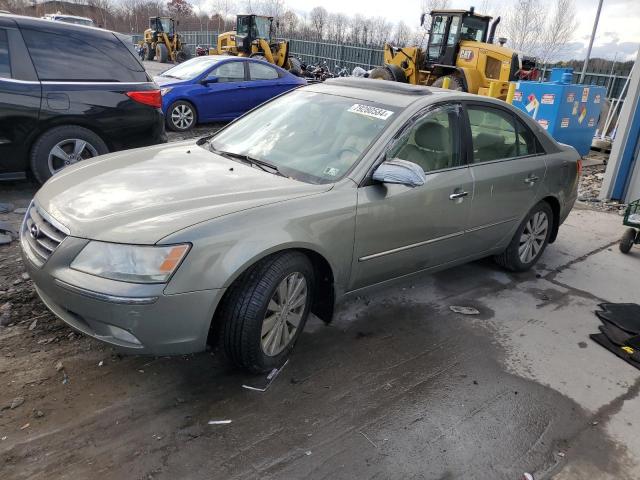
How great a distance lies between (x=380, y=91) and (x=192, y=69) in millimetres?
7727

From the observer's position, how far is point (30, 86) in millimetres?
5195

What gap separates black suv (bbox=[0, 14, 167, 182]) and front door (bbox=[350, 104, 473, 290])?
373 centimetres

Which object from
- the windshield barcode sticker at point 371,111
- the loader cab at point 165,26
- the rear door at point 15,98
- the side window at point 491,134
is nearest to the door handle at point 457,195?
the side window at point 491,134

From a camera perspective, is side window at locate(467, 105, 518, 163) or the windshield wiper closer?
the windshield wiper

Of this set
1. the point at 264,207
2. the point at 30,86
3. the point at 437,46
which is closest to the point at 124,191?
the point at 264,207

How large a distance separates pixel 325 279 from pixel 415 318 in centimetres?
105

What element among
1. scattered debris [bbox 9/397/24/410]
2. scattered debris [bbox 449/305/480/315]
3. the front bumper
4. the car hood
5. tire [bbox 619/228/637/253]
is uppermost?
the car hood

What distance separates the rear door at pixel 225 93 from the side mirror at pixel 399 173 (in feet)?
25.3

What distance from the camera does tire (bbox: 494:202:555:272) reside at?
15.4ft

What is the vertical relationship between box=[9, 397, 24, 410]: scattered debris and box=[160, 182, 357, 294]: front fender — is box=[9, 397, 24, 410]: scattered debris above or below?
below

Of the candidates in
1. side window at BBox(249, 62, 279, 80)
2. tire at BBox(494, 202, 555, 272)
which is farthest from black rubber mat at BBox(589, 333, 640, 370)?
side window at BBox(249, 62, 279, 80)

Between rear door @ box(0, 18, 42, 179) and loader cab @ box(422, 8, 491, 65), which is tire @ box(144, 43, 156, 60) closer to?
loader cab @ box(422, 8, 491, 65)

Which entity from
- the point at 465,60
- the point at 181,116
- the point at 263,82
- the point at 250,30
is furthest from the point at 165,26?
the point at 181,116

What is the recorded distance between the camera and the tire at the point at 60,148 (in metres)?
5.34
